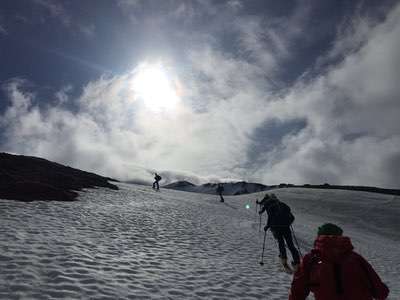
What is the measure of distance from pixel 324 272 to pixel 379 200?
2244 inches

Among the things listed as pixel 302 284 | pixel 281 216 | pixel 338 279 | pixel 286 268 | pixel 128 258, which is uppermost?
pixel 281 216

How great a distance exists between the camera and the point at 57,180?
96.1 ft

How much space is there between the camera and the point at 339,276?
15.6ft

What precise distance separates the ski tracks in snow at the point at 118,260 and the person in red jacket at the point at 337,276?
14.7ft

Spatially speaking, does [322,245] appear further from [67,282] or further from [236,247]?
[236,247]

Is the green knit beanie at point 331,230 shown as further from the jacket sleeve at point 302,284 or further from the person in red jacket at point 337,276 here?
the jacket sleeve at point 302,284

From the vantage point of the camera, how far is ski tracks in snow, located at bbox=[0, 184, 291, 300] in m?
8.03

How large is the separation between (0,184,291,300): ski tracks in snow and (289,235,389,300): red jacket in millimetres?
4545

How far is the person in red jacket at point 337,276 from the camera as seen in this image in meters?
4.71

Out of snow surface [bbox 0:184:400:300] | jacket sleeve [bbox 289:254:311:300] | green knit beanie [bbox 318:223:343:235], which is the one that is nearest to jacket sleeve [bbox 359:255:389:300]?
green knit beanie [bbox 318:223:343:235]

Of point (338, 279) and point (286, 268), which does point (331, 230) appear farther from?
point (286, 268)

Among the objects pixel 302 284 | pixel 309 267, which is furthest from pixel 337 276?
pixel 302 284

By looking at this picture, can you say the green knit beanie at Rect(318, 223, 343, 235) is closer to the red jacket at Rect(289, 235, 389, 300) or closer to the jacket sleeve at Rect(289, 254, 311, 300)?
the red jacket at Rect(289, 235, 389, 300)

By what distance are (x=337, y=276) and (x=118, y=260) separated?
759 centimetres
